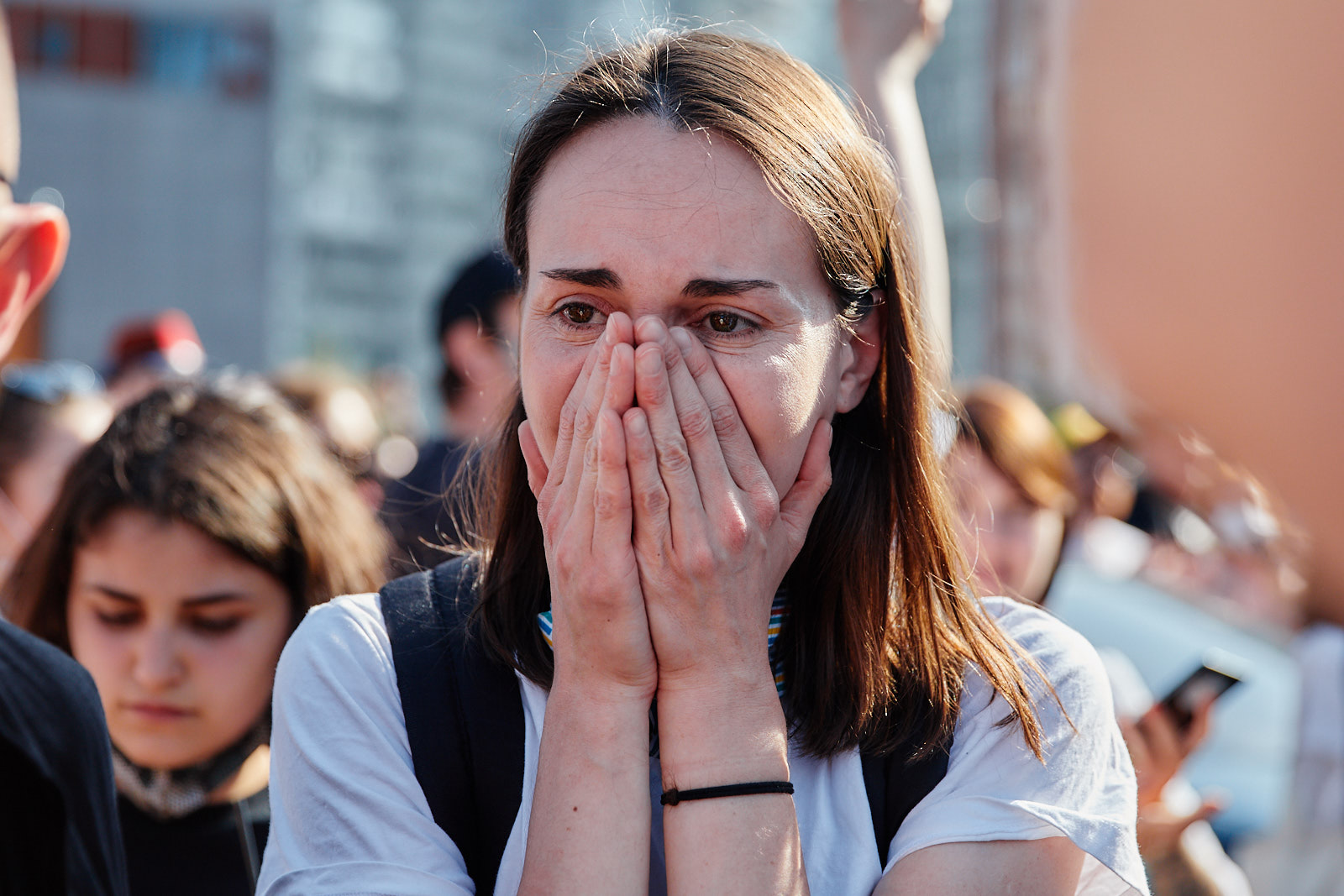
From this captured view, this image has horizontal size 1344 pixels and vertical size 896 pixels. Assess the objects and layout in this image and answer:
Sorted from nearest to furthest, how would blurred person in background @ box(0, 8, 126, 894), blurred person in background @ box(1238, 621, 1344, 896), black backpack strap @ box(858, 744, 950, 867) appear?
blurred person in background @ box(0, 8, 126, 894), black backpack strap @ box(858, 744, 950, 867), blurred person in background @ box(1238, 621, 1344, 896)

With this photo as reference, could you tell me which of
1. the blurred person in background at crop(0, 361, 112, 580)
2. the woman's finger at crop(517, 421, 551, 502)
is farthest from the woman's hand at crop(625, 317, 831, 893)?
the blurred person in background at crop(0, 361, 112, 580)

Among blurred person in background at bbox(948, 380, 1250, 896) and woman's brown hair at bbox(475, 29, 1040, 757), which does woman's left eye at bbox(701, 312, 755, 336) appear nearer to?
woman's brown hair at bbox(475, 29, 1040, 757)

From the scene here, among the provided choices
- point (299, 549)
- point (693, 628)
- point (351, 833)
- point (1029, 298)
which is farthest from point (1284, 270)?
point (299, 549)

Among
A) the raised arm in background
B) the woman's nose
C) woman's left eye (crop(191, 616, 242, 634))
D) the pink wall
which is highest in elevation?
the raised arm in background

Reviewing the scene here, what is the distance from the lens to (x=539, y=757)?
1.79 metres

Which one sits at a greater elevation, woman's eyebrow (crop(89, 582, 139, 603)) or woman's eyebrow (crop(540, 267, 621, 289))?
woman's eyebrow (crop(540, 267, 621, 289))

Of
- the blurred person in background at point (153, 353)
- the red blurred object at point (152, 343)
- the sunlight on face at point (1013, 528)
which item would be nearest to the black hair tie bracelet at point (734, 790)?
the sunlight on face at point (1013, 528)

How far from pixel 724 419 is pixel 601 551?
0.28m

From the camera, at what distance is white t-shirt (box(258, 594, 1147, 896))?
175cm

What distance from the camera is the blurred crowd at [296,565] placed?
8.54ft

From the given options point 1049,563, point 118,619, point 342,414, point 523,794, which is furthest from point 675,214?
point 342,414

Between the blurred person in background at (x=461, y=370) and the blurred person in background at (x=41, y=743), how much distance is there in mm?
1875

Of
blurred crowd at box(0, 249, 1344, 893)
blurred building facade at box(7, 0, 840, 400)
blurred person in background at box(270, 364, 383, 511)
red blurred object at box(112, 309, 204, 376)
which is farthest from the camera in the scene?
blurred building facade at box(7, 0, 840, 400)

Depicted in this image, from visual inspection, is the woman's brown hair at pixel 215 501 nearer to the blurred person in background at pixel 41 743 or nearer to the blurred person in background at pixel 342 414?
the blurred person in background at pixel 342 414
